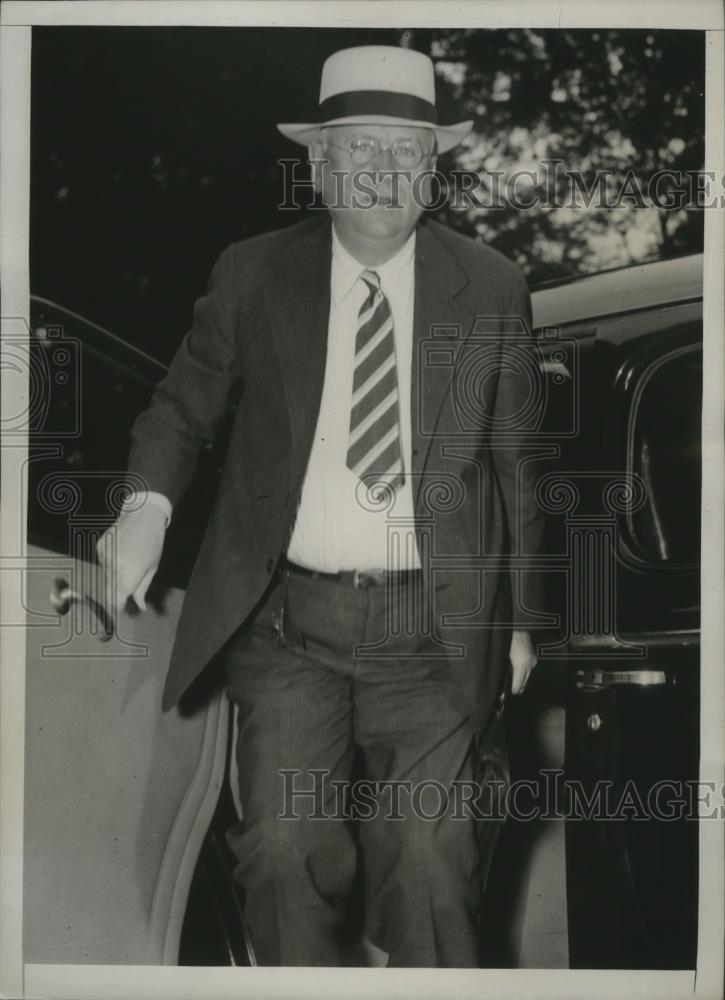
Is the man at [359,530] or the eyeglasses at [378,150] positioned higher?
the eyeglasses at [378,150]

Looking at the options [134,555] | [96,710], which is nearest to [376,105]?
[134,555]

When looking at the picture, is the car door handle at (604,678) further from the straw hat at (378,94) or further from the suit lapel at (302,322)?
the straw hat at (378,94)

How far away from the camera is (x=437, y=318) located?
1736mm

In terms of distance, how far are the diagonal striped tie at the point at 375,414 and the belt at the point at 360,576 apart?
148 millimetres

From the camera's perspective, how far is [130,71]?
1796 mm

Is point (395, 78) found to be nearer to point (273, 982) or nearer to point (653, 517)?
point (653, 517)

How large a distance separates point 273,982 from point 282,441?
3.10 ft

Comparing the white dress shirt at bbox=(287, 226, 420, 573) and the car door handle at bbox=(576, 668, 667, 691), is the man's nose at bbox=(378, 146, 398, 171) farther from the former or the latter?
the car door handle at bbox=(576, 668, 667, 691)

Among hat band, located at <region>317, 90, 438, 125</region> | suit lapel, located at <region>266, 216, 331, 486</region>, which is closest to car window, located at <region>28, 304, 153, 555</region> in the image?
suit lapel, located at <region>266, 216, 331, 486</region>

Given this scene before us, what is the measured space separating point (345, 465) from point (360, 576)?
0.20 metres

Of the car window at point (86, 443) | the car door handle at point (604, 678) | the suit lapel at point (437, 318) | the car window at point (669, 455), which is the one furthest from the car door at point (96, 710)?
the car window at point (669, 455)

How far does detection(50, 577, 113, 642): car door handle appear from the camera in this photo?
5.69 ft

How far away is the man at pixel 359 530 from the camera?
166 cm

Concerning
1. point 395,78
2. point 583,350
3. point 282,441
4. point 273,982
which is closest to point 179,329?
point 282,441
